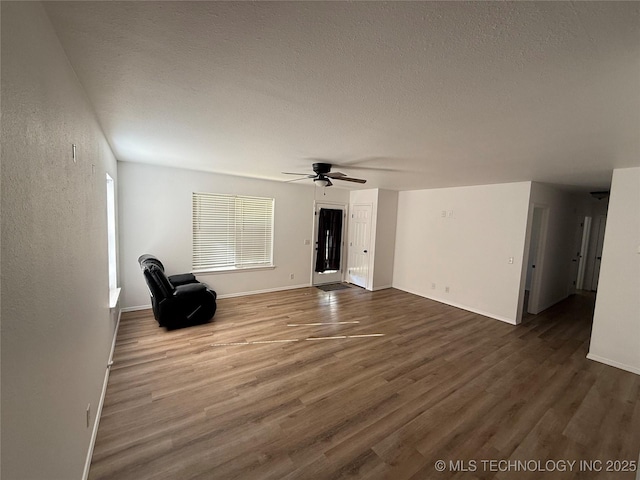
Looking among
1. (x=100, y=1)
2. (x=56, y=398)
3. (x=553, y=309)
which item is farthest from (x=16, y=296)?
(x=553, y=309)

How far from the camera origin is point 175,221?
4.52 m

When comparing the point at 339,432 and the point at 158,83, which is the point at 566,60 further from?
the point at 339,432

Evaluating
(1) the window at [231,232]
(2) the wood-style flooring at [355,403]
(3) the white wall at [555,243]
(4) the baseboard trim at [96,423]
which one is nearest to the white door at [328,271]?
(1) the window at [231,232]

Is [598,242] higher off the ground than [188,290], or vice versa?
[598,242]

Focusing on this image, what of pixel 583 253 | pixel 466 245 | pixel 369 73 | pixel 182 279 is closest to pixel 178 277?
pixel 182 279

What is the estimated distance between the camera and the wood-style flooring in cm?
179

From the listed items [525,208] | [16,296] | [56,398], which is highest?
[525,208]

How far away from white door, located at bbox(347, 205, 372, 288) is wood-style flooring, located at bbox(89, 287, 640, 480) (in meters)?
2.40

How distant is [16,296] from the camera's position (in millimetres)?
851

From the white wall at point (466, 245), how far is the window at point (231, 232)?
327cm

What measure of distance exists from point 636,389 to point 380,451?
304cm

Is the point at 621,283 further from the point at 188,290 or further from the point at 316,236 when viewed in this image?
the point at 188,290

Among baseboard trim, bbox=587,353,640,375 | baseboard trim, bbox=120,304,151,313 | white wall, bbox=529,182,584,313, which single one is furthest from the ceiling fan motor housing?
baseboard trim, bbox=587,353,640,375

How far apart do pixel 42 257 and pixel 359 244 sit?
19.3 feet
